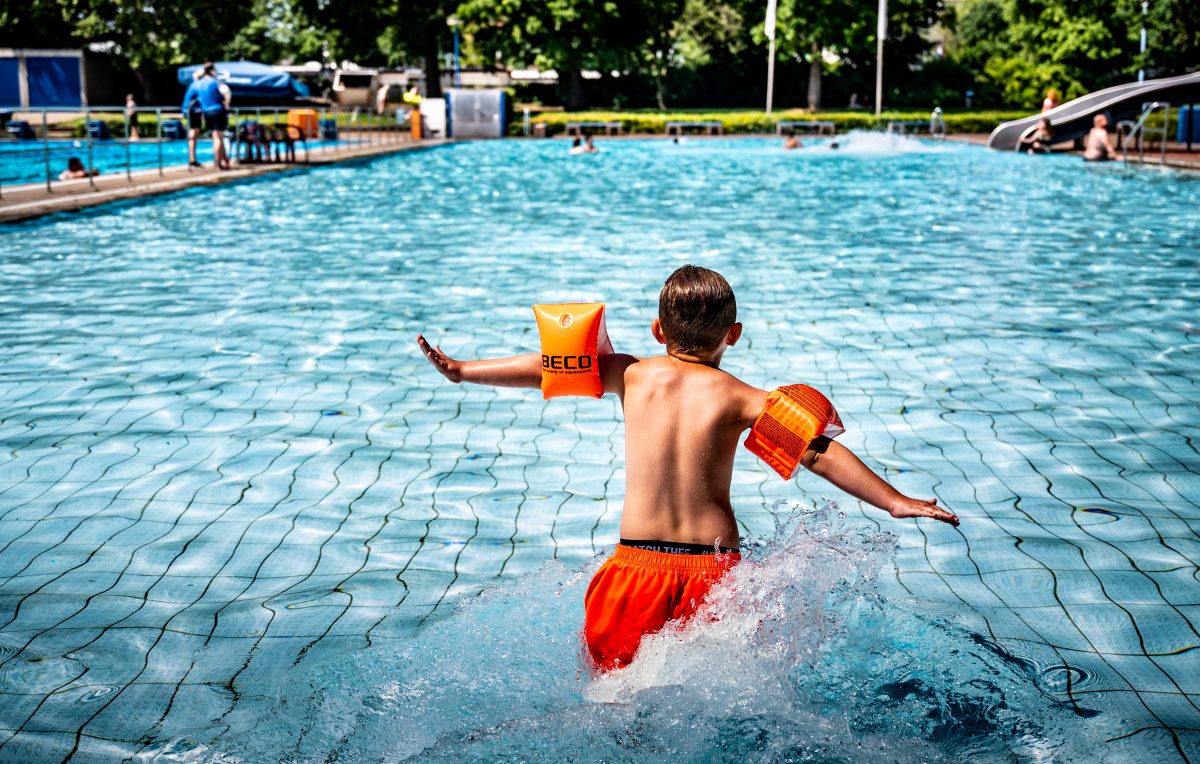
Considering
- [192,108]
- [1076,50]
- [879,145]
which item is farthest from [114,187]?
[1076,50]

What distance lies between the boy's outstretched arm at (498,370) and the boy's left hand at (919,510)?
100cm

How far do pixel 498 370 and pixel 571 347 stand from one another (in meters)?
0.25

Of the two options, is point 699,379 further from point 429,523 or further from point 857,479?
point 429,523

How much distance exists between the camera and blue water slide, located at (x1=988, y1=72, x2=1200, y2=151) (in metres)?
25.5

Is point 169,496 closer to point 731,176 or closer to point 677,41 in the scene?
point 731,176

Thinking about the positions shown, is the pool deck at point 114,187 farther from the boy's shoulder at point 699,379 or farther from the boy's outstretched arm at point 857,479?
the boy's outstretched arm at point 857,479

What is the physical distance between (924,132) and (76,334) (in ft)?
116

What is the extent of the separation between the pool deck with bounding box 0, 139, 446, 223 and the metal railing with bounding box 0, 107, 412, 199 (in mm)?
114

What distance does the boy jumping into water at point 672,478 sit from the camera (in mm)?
2857

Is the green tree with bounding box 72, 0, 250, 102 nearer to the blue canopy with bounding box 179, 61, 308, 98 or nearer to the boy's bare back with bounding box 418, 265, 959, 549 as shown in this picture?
the blue canopy with bounding box 179, 61, 308, 98

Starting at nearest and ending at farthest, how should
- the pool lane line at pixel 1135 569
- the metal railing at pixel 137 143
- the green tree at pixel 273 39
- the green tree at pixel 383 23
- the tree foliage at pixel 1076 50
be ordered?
1. the pool lane line at pixel 1135 569
2. the metal railing at pixel 137 143
3. the tree foliage at pixel 1076 50
4. the green tree at pixel 383 23
5. the green tree at pixel 273 39

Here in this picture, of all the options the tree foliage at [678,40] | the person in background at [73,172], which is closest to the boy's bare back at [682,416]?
the person in background at [73,172]

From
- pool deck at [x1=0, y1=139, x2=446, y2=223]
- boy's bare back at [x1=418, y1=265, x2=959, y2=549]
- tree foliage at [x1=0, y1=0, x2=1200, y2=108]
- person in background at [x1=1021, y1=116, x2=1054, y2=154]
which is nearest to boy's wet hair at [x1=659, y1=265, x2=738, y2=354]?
boy's bare back at [x1=418, y1=265, x2=959, y2=549]

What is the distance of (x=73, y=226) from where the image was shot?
13500mm
